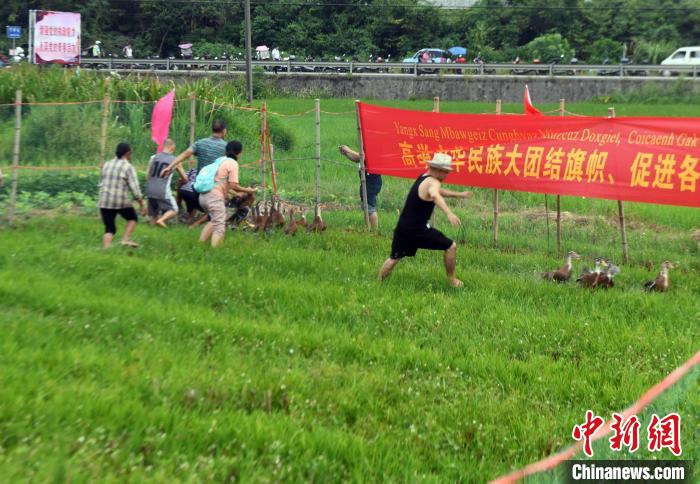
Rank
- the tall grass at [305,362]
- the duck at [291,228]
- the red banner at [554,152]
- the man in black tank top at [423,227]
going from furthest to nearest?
the duck at [291,228] → the red banner at [554,152] → the man in black tank top at [423,227] → the tall grass at [305,362]

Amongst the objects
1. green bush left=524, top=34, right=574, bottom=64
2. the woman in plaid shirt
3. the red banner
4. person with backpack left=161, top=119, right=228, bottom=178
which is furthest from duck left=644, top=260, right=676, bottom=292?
green bush left=524, top=34, right=574, bottom=64

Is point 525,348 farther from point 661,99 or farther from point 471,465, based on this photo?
point 661,99

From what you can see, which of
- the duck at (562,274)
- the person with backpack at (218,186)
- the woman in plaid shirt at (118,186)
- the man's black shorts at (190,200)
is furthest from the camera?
the man's black shorts at (190,200)

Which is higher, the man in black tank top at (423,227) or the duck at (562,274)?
the man in black tank top at (423,227)

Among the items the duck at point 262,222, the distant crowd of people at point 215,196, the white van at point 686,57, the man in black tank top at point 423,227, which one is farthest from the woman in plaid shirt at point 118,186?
the white van at point 686,57

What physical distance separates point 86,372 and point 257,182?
1155 centimetres

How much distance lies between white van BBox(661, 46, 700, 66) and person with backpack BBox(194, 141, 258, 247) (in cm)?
4083

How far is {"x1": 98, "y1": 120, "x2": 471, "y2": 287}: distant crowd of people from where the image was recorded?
9.15m

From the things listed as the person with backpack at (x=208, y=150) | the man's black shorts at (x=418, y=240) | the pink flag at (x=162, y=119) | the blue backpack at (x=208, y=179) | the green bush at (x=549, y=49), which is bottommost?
the man's black shorts at (x=418, y=240)

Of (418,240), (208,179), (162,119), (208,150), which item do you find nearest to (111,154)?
(162,119)

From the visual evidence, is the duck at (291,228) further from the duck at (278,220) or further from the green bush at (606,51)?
the green bush at (606,51)

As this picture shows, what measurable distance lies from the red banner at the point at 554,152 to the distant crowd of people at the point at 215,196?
0.99 meters

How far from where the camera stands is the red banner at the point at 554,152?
10.0m

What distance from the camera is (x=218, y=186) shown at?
35.6ft
